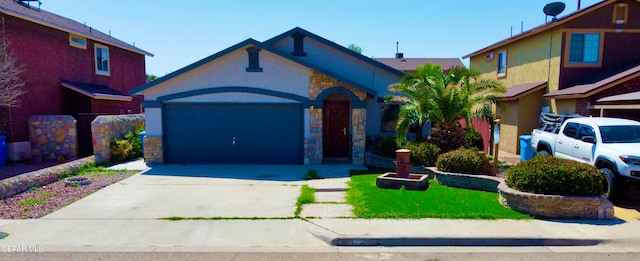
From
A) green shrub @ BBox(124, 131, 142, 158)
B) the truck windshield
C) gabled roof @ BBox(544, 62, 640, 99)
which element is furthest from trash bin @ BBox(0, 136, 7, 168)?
gabled roof @ BBox(544, 62, 640, 99)

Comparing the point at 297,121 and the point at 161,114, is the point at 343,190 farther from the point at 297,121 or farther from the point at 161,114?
the point at 161,114

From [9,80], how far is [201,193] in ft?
29.7

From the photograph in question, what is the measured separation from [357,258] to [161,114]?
1026 cm

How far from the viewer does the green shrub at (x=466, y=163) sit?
9.71m

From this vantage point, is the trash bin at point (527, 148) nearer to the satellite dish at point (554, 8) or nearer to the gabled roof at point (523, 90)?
the gabled roof at point (523, 90)

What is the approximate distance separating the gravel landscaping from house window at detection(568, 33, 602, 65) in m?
17.7

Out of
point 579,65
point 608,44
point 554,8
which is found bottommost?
point 579,65

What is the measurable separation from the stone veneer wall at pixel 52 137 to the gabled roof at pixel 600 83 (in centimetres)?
1942

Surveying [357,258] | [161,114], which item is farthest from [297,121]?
[357,258]

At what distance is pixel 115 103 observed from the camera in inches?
736

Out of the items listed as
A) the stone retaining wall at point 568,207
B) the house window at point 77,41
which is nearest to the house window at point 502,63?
the stone retaining wall at point 568,207

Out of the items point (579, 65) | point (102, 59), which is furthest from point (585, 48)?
point (102, 59)

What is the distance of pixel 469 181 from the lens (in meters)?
9.45

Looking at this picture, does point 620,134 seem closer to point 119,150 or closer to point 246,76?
point 246,76
